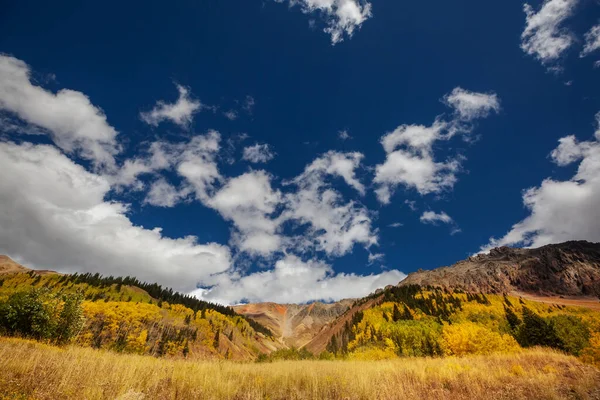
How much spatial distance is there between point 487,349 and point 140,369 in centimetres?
4043

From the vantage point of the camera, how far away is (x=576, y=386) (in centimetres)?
1086

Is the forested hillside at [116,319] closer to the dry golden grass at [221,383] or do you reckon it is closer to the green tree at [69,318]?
the green tree at [69,318]

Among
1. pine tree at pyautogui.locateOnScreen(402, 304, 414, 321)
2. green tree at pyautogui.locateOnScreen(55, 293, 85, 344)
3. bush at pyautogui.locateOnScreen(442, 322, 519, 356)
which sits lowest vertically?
bush at pyautogui.locateOnScreen(442, 322, 519, 356)

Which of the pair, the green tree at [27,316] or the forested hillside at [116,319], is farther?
the forested hillside at [116,319]

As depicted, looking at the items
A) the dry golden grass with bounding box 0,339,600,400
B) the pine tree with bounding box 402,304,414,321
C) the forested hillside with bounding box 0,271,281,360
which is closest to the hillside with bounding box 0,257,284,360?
the forested hillside with bounding box 0,271,281,360

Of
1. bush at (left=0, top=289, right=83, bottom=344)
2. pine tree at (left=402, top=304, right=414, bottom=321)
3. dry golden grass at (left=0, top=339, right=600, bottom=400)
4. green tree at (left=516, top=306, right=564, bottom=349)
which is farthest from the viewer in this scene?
pine tree at (left=402, top=304, right=414, bottom=321)

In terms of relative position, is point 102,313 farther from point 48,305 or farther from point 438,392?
point 438,392

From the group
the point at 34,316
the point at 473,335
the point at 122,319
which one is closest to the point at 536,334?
the point at 473,335

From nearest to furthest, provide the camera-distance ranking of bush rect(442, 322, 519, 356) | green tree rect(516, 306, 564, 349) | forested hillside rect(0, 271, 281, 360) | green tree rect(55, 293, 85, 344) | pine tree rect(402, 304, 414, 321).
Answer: forested hillside rect(0, 271, 281, 360) → green tree rect(55, 293, 85, 344) → bush rect(442, 322, 519, 356) → green tree rect(516, 306, 564, 349) → pine tree rect(402, 304, 414, 321)

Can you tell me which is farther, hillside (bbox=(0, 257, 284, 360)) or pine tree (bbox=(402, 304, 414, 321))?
pine tree (bbox=(402, 304, 414, 321))

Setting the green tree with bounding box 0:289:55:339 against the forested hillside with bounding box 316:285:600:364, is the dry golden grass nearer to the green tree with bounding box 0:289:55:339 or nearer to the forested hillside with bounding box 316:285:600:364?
the forested hillside with bounding box 316:285:600:364

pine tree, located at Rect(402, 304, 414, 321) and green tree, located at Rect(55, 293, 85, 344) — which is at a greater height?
pine tree, located at Rect(402, 304, 414, 321)

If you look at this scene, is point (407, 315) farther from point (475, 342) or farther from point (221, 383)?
point (221, 383)

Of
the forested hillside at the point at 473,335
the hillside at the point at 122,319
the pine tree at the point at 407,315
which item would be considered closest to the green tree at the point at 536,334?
the forested hillside at the point at 473,335
